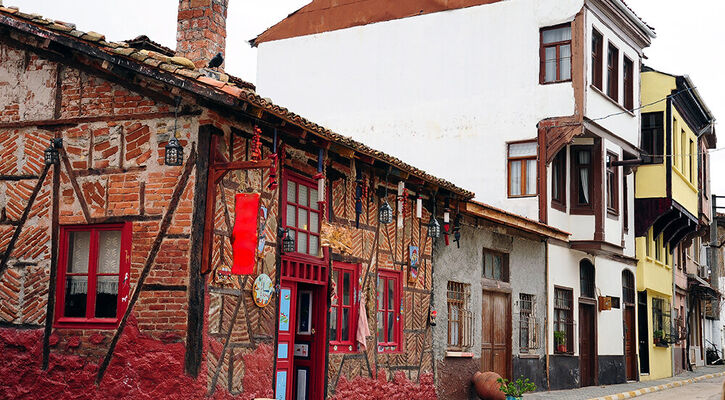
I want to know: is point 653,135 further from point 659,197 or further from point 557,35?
point 557,35

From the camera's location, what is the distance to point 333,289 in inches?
521

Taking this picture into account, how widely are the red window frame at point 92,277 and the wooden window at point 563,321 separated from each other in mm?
12931

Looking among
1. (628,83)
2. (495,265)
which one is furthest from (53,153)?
(628,83)

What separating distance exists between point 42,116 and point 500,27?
531 inches

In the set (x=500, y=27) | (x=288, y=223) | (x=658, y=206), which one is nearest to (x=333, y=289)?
(x=288, y=223)

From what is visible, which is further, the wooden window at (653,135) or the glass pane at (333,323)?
the wooden window at (653,135)

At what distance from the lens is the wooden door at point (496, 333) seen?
712 inches

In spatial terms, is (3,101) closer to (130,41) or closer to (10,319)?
(130,41)

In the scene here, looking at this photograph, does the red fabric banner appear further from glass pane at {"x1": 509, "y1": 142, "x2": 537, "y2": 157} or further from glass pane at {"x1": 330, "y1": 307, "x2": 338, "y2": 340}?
glass pane at {"x1": 509, "y1": 142, "x2": 537, "y2": 157}

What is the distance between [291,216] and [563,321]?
1147cm

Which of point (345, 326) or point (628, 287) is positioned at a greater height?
point (628, 287)

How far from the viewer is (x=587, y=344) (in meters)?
22.8

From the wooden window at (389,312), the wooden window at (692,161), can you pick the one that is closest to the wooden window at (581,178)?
the wooden window at (389,312)

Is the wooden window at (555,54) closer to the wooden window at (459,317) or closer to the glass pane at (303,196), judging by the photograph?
the wooden window at (459,317)
